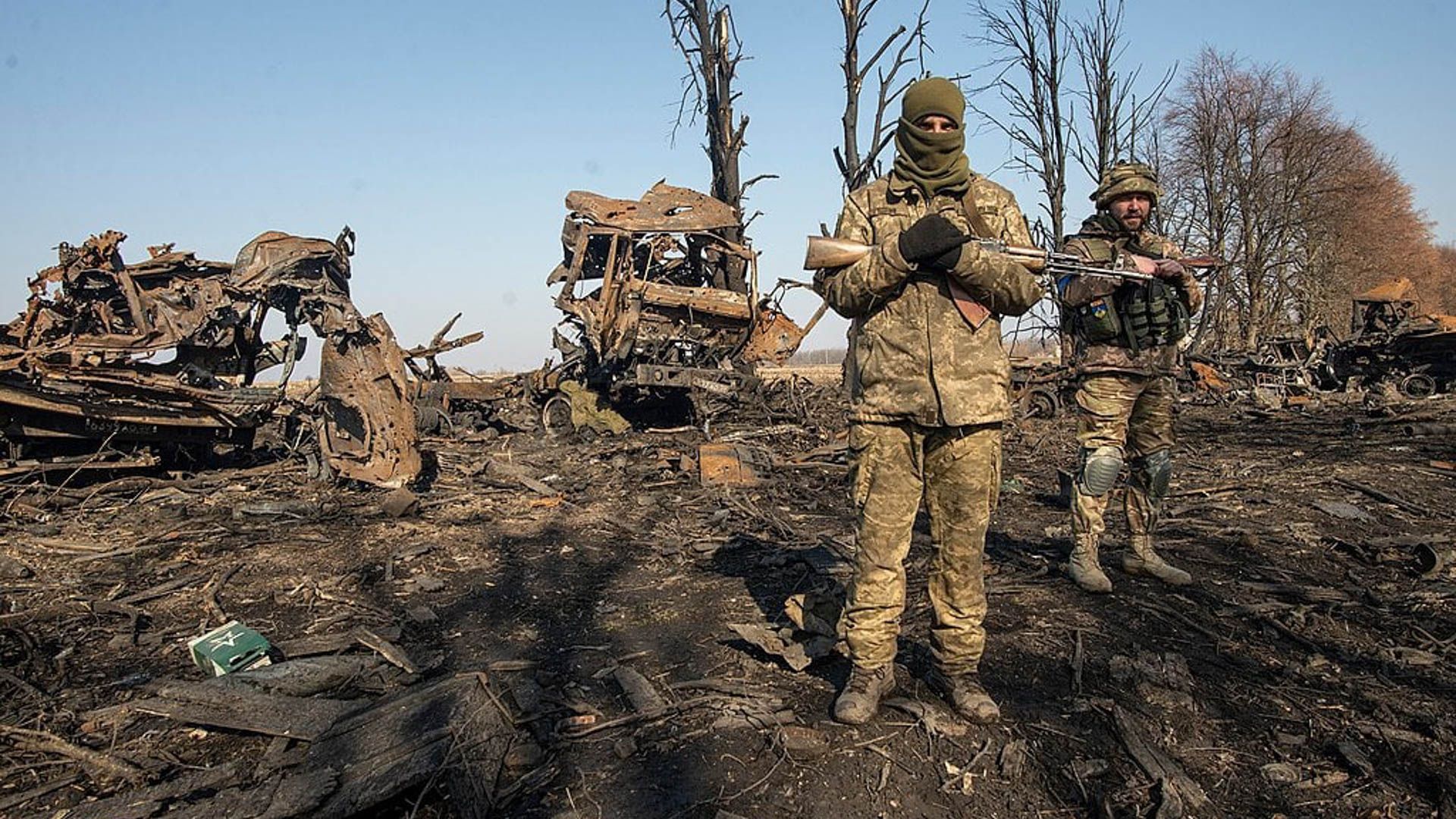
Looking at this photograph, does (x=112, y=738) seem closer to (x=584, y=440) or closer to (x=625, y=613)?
(x=625, y=613)

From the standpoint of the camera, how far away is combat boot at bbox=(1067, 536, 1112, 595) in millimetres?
4227

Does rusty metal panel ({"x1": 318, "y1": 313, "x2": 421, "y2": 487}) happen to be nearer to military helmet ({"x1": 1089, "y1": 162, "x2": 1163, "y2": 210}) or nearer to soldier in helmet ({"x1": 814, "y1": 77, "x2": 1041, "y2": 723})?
soldier in helmet ({"x1": 814, "y1": 77, "x2": 1041, "y2": 723})

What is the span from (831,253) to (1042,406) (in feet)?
41.6

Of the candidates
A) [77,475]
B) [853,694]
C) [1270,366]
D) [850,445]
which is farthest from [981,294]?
[1270,366]

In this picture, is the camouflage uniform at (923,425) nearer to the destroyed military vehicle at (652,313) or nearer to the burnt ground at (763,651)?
the burnt ground at (763,651)

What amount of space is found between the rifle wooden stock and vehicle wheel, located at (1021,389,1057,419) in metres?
12.2

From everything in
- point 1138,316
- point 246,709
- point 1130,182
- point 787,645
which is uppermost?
point 1130,182

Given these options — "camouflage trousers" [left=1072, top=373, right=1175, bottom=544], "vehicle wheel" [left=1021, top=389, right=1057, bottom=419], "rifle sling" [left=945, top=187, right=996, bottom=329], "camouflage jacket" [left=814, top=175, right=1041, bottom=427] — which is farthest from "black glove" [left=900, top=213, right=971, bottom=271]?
"vehicle wheel" [left=1021, top=389, right=1057, bottom=419]

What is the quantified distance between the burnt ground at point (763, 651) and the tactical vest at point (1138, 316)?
140cm

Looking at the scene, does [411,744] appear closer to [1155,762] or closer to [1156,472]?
[1155,762]

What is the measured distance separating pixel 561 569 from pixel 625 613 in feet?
4.27

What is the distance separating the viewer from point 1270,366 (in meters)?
18.0

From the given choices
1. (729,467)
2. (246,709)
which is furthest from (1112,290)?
(729,467)

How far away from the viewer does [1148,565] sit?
4.51 m
